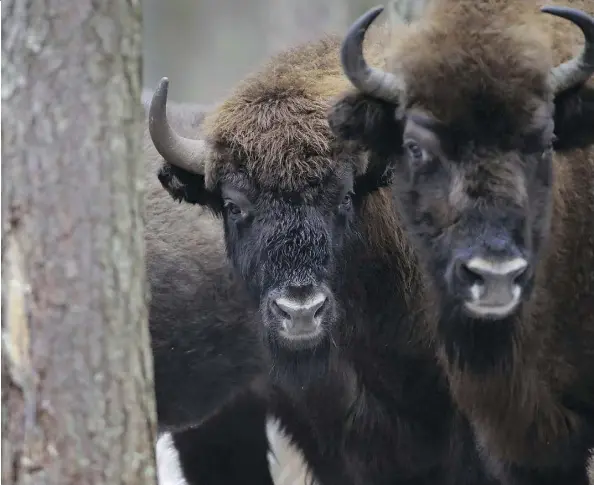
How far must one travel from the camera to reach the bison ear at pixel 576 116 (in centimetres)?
451

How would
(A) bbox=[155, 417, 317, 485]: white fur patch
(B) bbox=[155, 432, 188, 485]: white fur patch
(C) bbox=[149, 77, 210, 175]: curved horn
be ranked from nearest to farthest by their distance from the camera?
1. (C) bbox=[149, 77, 210, 175]: curved horn
2. (A) bbox=[155, 417, 317, 485]: white fur patch
3. (B) bbox=[155, 432, 188, 485]: white fur patch

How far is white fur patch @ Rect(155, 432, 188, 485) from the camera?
7.29 meters

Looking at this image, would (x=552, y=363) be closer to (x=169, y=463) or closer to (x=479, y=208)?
(x=479, y=208)

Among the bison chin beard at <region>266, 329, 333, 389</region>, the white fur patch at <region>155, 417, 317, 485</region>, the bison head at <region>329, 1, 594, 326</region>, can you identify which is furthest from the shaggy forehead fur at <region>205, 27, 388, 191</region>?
the white fur patch at <region>155, 417, 317, 485</region>

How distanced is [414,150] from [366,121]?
276mm

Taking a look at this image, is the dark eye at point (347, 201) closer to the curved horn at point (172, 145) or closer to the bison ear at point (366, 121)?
the bison ear at point (366, 121)

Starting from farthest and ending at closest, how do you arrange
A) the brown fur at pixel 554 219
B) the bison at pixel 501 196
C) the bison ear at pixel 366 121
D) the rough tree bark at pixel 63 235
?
1. the bison ear at pixel 366 121
2. the brown fur at pixel 554 219
3. the bison at pixel 501 196
4. the rough tree bark at pixel 63 235

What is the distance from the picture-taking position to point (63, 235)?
10.9 feet

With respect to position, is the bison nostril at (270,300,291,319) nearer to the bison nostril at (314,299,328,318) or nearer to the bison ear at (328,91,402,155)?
the bison nostril at (314,299,328,318)

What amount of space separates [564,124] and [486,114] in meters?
0.54

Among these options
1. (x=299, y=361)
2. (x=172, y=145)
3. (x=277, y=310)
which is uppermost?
(x=172, y=145)

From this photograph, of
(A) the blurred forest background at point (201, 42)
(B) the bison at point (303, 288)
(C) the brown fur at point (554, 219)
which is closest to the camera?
(C) the brown fur at point (554, 219)

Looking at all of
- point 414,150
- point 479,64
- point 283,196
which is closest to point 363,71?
point 414,150

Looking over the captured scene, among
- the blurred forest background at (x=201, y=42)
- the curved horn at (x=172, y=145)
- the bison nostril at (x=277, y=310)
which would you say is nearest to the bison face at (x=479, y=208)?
the bison nostril at (x=277, y=310)
